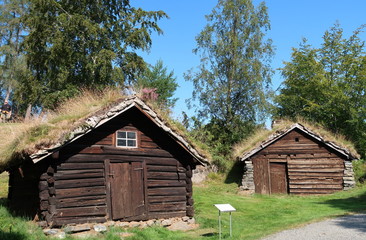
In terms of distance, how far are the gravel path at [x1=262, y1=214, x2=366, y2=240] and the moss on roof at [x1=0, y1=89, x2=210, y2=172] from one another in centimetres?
412

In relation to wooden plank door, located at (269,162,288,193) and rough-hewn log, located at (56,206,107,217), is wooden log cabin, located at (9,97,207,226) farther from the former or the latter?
wooden plank door, located at (269,162,288,193)

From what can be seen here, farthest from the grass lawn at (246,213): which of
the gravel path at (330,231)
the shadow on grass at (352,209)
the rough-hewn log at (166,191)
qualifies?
the rough-hewn log at (166,191)

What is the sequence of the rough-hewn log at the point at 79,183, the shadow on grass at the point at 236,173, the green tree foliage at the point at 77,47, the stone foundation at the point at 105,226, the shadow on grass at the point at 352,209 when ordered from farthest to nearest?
the shadow on grass at the point at 236,173 < the green tree foliage at the point at 77,47 < the shadow on grass at the point at 352,209 < the rough-hewn log at the point at 79,183 < the stone foundation at the point at 105,226

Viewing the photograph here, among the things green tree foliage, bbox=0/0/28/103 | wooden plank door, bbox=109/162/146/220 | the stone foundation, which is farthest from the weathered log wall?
green tree foliage, bbox=0/0/28/103

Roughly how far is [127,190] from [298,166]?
14.3 m

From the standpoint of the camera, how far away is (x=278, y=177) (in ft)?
78.1

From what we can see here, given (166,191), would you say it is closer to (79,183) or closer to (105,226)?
(105,226)

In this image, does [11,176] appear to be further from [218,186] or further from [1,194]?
[218,186]

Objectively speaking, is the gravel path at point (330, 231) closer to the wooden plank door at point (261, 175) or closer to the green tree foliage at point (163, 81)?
the wooden plank door at point (261, 175)


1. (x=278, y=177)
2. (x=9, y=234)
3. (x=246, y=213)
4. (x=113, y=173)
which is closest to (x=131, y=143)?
(x=113, y=173)

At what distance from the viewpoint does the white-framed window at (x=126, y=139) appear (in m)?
12.7

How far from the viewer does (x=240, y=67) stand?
31.0 metres

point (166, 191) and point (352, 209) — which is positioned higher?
point (166, 191)

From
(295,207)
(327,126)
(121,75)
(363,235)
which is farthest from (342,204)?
(327,126)
